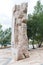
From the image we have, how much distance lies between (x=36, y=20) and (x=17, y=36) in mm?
6558

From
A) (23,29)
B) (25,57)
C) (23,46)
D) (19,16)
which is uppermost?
(19,16)

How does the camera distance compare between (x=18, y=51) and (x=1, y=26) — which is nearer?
(x=18, y=51)

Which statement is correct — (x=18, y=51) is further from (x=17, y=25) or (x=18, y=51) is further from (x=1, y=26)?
(x=1, y=26)

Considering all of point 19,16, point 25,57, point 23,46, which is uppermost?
point 19,16

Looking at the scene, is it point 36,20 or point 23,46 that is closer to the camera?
point 23,46

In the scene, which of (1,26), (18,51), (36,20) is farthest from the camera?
(1,26)

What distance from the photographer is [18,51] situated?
31.2 feet

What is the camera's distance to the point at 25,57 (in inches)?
392

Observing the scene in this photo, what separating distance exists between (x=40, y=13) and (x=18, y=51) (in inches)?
329

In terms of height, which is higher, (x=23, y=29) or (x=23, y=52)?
(x=23, y=29)

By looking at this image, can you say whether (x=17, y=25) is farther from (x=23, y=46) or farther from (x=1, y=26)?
(x=1, y=26)

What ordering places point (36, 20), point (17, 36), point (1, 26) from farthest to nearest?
1. point (1, 26)
2. point (36, 20)
3. point (17, 36)

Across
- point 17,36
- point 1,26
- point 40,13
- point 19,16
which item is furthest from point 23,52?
point 1,26

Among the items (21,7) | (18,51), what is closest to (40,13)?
(21,7)
